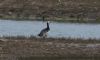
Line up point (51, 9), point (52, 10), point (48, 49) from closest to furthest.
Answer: point (48, 49)
point (52, 10)
point (51, 9)

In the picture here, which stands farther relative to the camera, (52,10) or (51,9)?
(51,9)

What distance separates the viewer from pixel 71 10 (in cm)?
5153

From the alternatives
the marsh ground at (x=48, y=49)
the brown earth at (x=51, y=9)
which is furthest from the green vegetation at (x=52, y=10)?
the marsh ground at (x=48, y=49)

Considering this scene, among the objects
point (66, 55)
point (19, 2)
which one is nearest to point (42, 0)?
point (19, 2)

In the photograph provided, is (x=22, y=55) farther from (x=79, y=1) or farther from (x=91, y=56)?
(x=79, y=1)

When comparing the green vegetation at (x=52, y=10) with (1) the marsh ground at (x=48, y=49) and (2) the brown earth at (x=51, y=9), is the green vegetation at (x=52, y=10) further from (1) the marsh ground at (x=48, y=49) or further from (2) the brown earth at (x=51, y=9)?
(1) the marsh ground at (x=48, y=49)

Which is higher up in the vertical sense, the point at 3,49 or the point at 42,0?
the point at 3,49

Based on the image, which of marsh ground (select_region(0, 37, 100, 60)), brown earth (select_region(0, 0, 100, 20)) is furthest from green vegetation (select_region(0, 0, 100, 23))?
marsh ground (select_region(0, 37, 100, 60))

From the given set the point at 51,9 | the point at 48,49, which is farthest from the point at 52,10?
the point at 48,49

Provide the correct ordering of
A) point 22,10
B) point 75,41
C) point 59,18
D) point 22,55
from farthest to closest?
point 22,10 < point 59,18 < point 75,41 < point 22,55

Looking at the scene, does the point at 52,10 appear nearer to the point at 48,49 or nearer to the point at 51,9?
the point at 51,9

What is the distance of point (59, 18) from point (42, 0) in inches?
269

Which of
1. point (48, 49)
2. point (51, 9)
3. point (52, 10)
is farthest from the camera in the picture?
point (51, 9)

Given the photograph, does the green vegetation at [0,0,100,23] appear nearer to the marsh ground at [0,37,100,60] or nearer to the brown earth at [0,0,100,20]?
the brown earth at [0,0,100,20]
